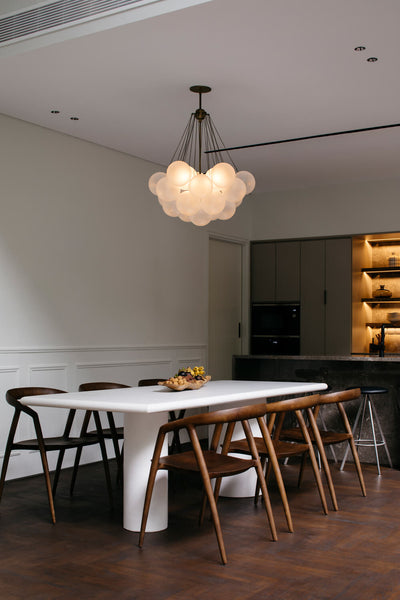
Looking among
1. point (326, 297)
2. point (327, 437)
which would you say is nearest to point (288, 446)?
point (327, 437)

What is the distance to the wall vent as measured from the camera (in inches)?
160

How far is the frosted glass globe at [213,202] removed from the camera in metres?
4.75

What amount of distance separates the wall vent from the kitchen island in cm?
378

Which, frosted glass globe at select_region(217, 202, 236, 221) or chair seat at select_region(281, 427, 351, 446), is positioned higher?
frosted glass globe at select_region(217, 202, 236, 221)

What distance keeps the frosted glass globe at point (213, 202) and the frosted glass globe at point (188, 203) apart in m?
0.05

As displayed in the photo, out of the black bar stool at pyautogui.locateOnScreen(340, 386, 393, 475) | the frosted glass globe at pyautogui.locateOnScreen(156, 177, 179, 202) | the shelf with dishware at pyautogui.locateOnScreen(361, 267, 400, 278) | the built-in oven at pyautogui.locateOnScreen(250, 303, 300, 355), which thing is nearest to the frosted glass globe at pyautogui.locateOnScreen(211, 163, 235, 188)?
the frosted glass globe at pyautogui.locateOnScreen(156, 177, 179, 202)

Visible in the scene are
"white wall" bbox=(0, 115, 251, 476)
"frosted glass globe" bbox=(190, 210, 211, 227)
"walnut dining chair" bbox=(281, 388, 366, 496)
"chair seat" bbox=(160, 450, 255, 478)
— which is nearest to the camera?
"chair seat" bbox=(160, 450, 255, 478)

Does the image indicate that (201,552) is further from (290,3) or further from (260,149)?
(260,149)

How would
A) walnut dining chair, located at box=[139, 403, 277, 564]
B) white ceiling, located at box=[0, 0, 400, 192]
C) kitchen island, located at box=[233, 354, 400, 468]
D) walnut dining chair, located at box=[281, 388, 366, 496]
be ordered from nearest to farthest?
walnut dining chair, located at box=[139, 403, 277, 564], white ceiling, located at box=[0, 0, 400, 192], walnut dining chair, located at box=[281, 388, 366, 496], kitchen island, located at box=[233, 354, 400, 468]

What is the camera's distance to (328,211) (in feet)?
27.1

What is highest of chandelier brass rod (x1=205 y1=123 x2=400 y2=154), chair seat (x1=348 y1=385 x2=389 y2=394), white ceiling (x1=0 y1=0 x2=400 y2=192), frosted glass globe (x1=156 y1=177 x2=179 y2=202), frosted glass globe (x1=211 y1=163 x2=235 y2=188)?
white ceiling (x1=0 y1=0 x2=400 y2=192)

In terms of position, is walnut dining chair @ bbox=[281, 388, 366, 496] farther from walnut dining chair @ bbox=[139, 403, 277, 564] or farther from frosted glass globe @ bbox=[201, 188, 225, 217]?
frosted glass globe @ bbox=[201, 188, 225, 217]

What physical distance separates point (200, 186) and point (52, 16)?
4.55 ft

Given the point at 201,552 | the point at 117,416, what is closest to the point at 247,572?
the point at 201,552
